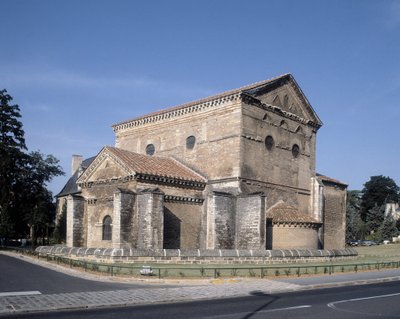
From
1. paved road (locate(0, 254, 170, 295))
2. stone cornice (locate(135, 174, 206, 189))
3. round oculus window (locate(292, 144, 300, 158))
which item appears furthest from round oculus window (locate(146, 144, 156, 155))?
paved road (locate(0, 254, 170, 295))

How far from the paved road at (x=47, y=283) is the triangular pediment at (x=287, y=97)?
20.0 m

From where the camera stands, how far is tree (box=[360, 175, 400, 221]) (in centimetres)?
11800

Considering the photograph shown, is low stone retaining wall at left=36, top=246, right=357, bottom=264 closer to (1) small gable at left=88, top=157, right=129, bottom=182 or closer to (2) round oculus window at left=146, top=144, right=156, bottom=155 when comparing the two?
(1) small gable at left=88, top=157, right=129, bottom=182

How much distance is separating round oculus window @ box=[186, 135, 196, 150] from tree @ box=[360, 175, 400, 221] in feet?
302

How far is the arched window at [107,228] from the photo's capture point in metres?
32.1

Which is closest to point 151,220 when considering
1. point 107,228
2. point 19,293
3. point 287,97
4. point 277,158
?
point 107,228

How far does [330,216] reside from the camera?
41000 millimetres

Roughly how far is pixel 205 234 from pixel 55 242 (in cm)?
2179

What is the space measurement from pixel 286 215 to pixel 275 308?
19943mm

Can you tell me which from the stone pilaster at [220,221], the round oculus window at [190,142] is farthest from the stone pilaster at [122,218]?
the round oculus window at [190,142]

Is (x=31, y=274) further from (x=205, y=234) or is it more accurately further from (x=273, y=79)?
(x=273, y=79)

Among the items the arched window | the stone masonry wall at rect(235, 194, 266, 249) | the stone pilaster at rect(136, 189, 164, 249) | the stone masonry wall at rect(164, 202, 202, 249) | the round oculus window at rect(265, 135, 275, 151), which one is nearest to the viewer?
the stone pilaster at rect(136, 189, 164, 249)

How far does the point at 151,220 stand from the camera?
28406mm

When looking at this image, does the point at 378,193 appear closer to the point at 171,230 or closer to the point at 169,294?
the point at 171,230
